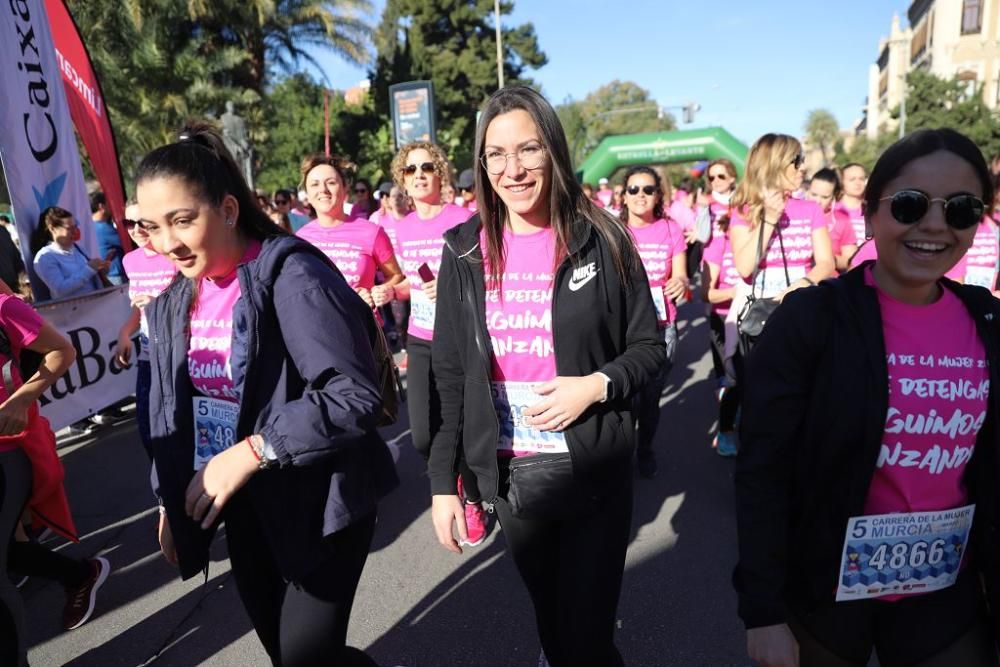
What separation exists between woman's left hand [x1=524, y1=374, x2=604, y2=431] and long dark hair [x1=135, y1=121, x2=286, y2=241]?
3.05 feet

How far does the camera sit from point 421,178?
177 inches

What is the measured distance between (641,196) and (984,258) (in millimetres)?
2116

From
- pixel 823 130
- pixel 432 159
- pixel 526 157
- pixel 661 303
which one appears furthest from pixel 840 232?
pixel 823 130

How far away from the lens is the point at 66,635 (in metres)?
3.11

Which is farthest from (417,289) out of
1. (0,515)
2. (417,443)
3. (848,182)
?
(848,182)

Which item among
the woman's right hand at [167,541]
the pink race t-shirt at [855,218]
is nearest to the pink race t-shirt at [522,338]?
the woman's right hand at [167,541]

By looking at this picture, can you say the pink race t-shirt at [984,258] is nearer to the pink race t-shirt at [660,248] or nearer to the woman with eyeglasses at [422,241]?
the pink race t-shirt at [660,248]

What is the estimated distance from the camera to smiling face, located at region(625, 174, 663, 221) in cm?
461

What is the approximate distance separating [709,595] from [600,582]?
147 centimetres

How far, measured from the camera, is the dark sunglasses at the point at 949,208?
150 centimetres

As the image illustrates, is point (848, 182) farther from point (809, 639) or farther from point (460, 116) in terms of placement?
point (460, 116)

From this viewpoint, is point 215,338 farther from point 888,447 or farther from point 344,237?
point 344,237

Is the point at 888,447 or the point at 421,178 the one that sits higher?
the point at 421,178

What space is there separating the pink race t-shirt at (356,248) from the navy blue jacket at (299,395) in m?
2.39
